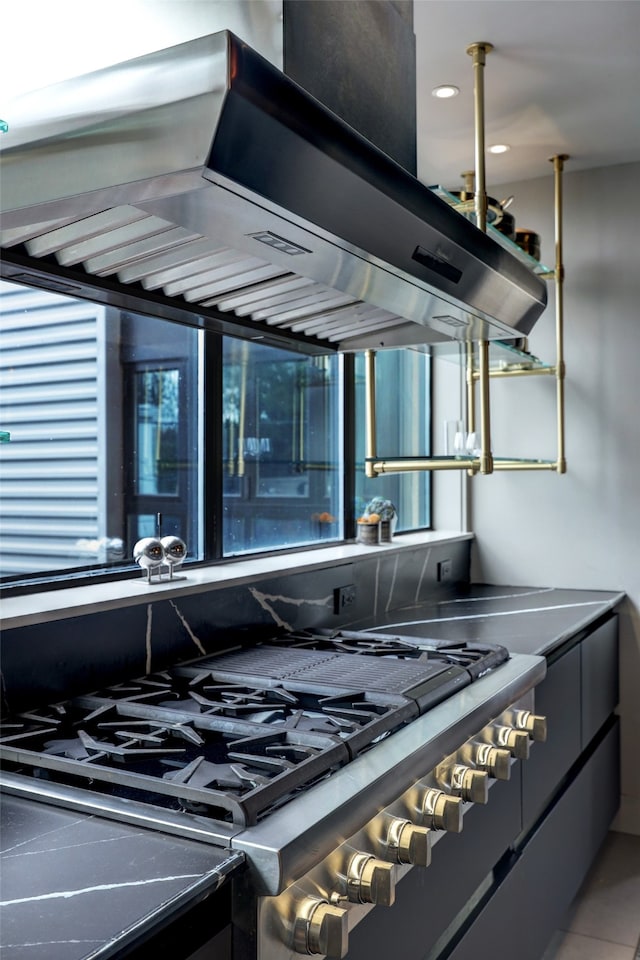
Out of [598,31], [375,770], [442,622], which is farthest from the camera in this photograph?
[442,622]

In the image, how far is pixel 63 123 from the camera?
39.4 inches

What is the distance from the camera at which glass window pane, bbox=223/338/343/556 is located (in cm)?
230

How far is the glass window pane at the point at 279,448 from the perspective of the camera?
230cm

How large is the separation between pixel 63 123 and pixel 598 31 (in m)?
1.61

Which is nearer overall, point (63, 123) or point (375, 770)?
point (63, 123)

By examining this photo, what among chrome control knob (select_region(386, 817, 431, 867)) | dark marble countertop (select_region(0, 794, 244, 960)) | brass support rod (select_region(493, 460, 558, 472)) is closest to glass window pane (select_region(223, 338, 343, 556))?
brass support rod (select_region(493, 460, 558, 472))

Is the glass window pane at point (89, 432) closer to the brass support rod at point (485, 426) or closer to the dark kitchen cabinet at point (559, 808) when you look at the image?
the brass support rod at point (485, 426)

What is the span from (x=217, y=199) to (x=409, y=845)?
34.8 inches

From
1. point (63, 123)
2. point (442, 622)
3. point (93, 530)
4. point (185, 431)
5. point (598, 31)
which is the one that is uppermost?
point (598, 31)

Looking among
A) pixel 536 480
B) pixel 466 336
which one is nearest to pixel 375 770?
pixel 466 336

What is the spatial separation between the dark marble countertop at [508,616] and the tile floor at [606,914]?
2.77 feet

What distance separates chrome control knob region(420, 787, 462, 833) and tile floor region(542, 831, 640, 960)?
1.34 m

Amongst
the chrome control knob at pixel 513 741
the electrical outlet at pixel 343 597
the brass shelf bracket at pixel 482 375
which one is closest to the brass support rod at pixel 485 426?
the brass shelf bracket at pixel 482 375

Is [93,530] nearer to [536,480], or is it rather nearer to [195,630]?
[195,630]
